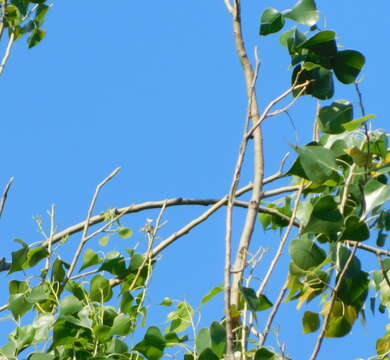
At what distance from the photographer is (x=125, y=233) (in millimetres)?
1843

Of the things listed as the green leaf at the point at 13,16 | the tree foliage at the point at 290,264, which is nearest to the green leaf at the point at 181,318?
the tree foliage at the point at 290,264

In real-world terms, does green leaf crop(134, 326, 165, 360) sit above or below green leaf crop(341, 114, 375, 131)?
below

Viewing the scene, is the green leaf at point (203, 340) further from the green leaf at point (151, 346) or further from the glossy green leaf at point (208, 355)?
the green leaf at point (151, 346)

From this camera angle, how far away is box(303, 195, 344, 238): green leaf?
1195 millimetres

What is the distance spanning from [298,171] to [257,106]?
0.20 m

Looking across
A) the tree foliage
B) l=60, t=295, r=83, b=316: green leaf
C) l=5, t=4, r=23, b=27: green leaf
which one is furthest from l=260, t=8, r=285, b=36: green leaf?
l=5, t=4, r=23, b=27: green leaf

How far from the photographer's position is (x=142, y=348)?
1.40 meters

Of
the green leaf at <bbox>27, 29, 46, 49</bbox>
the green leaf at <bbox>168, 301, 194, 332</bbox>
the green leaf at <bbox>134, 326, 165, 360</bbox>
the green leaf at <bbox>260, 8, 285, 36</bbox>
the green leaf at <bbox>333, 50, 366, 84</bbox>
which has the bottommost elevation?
the green leaf at <bbox>134, 326, 165, 360</bbox>

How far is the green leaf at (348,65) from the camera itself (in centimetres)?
143

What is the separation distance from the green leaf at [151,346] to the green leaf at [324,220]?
1.10 ft

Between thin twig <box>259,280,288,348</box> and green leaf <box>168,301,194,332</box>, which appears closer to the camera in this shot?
thin twig <box>259,280,288,348</box>

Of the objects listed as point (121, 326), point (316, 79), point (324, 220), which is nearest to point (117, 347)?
point (121, 326)

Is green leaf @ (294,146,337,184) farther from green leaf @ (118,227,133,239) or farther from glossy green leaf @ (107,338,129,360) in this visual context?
green leaf @ (118,227,133,239)

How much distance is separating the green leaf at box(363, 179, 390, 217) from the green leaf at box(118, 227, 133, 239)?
73 centimetres
